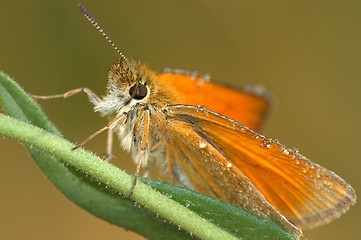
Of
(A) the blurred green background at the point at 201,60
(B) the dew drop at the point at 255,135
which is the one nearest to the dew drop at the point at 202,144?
(B) the dew drop at the point at 255,135

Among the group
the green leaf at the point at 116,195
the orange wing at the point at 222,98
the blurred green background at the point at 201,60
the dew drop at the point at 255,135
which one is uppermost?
the blurred green background at the point at 201,60

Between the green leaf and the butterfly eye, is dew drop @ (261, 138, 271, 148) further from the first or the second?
the butterfly eye

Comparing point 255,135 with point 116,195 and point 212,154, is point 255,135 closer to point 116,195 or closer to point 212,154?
point 212,154

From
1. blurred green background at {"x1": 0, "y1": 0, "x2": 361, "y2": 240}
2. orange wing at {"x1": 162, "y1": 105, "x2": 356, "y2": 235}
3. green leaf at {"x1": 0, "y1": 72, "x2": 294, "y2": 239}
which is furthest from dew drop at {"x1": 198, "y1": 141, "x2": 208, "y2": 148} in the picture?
blurred green background at {"x1": 0, "y1": 0, "x2": 361, "y2": 240}

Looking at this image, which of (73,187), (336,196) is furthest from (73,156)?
(336,196)

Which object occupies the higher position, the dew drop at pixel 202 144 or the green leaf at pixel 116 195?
the dew drop at pixel 202 144

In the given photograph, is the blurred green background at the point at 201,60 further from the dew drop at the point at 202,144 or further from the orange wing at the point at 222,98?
the dew drop at the point at 202,144

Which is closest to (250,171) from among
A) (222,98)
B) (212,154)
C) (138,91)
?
(212,154)
